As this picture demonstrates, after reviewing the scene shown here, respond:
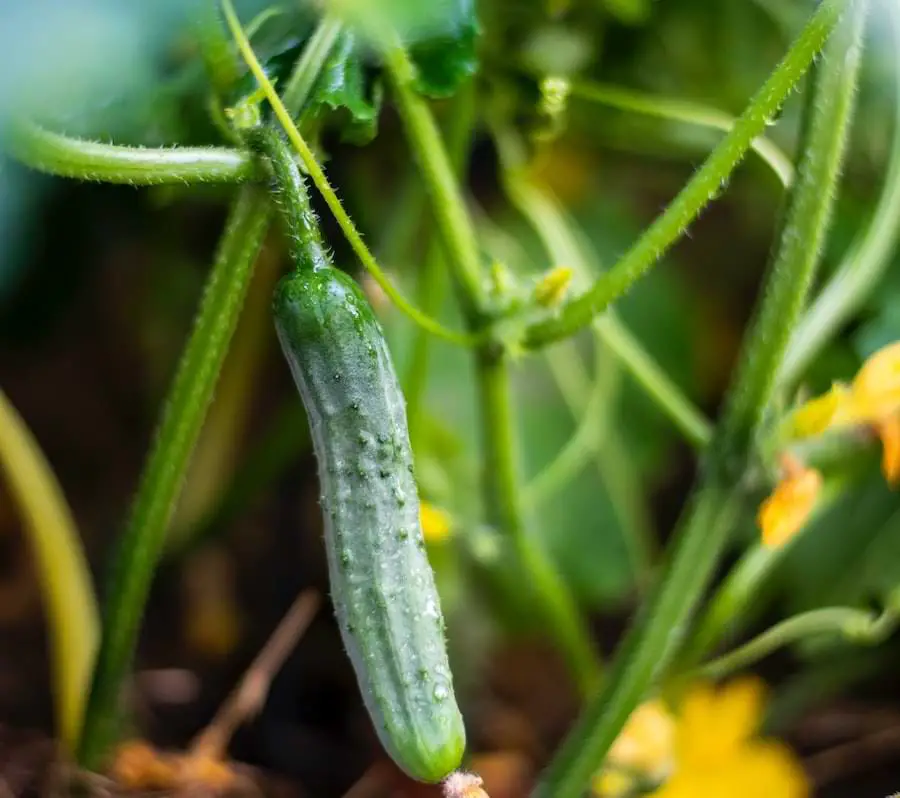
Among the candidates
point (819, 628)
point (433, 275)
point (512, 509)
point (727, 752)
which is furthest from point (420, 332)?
point (727, 752)

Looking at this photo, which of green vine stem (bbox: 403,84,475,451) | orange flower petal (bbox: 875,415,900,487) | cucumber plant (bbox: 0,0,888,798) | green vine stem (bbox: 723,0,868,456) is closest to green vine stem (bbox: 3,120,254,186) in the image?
cucumber plant (bbox: 0,0,888,798)

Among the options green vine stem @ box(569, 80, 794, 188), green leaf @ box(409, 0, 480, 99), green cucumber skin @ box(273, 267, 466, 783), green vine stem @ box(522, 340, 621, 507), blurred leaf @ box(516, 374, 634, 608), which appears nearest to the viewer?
green cucumber skin @ box(273, 267, 466, 783)

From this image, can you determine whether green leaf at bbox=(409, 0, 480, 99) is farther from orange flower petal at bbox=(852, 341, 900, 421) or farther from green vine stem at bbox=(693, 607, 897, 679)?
green vine stem at bbox=(693, 607, 897, 679)

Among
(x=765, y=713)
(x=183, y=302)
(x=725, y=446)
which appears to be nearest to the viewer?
(x=725, y=446)

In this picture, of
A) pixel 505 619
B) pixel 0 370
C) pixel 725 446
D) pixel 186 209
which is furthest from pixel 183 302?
pixel 725 446

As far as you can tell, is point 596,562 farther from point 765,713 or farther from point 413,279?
point 413,279

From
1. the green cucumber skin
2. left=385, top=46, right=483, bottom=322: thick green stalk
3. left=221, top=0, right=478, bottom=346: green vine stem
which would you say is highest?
left=385, top=46, right=483, bottom=322: thick green stalk

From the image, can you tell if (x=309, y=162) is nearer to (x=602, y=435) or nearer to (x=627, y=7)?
(x=627, y=7)

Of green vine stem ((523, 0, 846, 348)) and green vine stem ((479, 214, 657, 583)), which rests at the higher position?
green vine stem ((479, 214, 657, 583))
